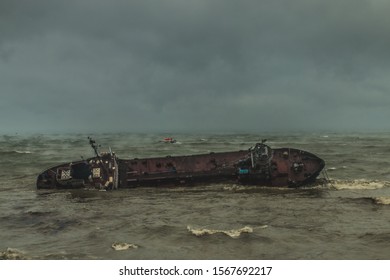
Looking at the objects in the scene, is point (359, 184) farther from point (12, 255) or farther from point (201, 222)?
point (12, 255)

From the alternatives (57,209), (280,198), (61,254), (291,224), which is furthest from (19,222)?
(280,198)

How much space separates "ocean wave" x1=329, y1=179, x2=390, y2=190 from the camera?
1217 inches

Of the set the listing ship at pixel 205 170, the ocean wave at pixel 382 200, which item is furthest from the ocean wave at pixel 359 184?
the ocean wave at pixel 382 200

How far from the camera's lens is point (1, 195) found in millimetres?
29562

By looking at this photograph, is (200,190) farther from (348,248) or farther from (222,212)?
(348,248)

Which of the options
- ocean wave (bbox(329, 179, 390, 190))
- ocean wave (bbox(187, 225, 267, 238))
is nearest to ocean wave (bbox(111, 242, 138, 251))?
ocean wave (bbox(187, 225, 267, 238))

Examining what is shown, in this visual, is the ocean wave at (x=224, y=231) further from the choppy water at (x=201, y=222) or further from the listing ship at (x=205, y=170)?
the listing ship at (x=205, y=170)

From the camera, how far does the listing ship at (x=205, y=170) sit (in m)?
29.4

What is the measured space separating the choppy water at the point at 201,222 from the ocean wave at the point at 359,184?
81 mm

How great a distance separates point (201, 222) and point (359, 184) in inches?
728

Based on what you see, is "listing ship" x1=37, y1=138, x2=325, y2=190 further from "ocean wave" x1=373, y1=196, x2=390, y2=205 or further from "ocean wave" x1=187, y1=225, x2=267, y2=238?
"ocean wave" x1=187, y1=225, x2=267, y2=238

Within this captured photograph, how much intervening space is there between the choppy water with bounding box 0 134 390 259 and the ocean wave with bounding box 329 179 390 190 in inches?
3.2

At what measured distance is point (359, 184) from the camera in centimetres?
3244
